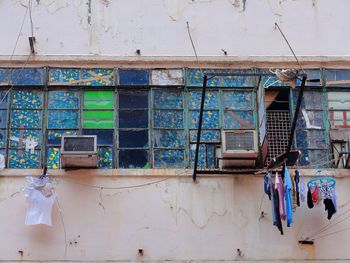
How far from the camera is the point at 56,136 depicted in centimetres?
1171

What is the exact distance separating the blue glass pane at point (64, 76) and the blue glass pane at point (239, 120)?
2405 mm

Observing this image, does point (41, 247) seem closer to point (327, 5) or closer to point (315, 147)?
point (315, 147)

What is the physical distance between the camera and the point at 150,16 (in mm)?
12406

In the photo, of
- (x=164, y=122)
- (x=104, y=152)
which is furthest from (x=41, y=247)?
(x=164, y=122)


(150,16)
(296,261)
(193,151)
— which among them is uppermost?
(150,16)

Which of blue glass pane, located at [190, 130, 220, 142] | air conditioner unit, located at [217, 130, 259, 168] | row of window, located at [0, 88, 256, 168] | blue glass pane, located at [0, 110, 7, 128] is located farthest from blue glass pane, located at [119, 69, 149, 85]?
blue glass pane, located at [0, 110, 7, 128]

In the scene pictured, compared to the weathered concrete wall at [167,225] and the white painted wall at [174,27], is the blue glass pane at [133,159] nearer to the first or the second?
the weathered concrete wall at [167,225]

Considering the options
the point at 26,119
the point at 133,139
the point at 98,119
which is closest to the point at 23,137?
the point at 26,119

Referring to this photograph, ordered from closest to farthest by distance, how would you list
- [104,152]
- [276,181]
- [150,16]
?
[276,181], [104,152], [150,16]

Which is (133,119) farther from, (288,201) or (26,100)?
(288,201)

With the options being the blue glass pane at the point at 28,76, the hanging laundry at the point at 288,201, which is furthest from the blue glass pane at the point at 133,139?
the hanging laundry at the point at 288,201

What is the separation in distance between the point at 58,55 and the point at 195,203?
10.5 ft

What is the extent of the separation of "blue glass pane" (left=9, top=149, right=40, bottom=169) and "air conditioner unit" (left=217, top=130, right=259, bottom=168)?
280 cm

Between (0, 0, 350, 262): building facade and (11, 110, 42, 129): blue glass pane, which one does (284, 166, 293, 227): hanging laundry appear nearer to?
(0, 0, 350, 262): building facade
